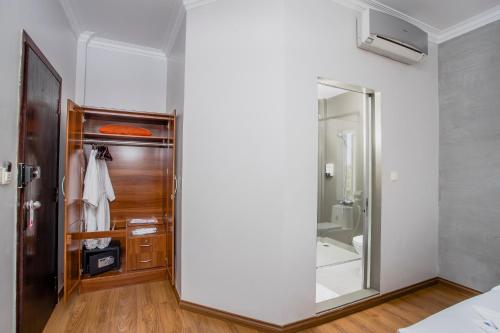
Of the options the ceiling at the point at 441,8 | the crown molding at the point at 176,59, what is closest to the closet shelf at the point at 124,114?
the crown molding at the point at 176,59

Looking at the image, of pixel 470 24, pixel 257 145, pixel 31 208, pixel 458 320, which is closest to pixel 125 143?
pixel 31 208

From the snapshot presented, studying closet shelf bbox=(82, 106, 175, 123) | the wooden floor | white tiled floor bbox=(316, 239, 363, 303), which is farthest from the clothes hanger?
white tiled floor bbox=(316, 239, 363, 303)

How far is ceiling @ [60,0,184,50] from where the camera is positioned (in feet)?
7.65

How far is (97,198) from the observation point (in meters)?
2.55

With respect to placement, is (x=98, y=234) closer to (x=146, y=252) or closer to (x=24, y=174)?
(x=146, y=252)

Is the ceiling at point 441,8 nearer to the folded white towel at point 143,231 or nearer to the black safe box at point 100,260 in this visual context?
the folded white towel at point 143,231

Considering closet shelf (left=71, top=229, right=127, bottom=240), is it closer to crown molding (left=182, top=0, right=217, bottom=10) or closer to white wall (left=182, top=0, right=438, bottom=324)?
white wall (left=182, top=0, right=438, bottom=324)

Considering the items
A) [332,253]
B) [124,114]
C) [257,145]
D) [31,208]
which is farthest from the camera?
[332,253]

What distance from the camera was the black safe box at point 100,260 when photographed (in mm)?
2482

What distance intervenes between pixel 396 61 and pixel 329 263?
2.61m

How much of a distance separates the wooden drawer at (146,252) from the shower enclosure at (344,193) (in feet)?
5.85

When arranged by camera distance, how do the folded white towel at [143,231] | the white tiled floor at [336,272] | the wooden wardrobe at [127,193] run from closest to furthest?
the wooden wardrobe at [127,193] < the white tiled floor at [336,272] < the folded white towel at [143,231]

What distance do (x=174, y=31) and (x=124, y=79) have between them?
0.99m

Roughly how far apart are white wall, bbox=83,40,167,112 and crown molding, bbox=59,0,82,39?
8.7 inches
